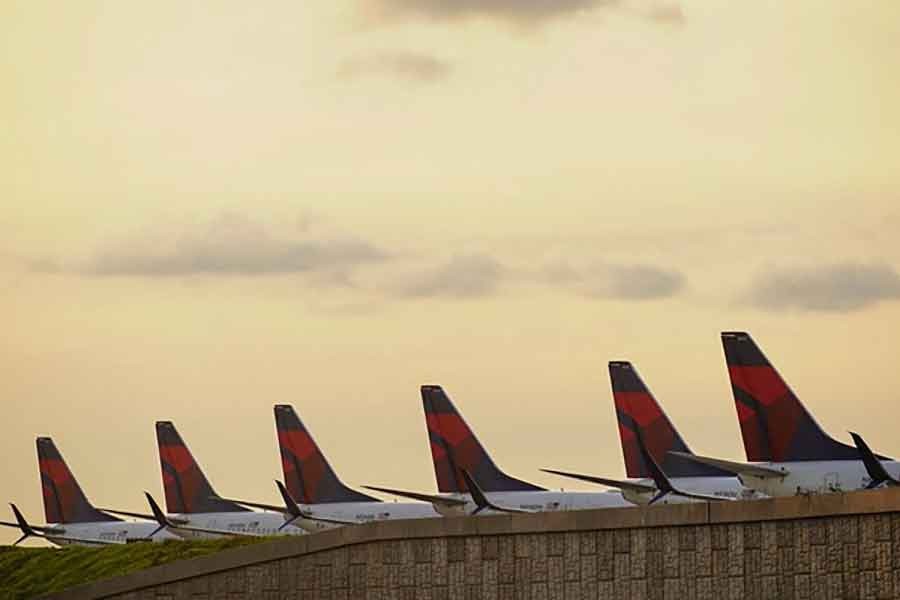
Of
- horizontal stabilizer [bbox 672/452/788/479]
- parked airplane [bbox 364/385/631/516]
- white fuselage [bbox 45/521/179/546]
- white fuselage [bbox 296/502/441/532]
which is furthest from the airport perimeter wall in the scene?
white fuselage [bbox 45/521/179/546]

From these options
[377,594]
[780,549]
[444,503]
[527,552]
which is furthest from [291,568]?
[444,503]

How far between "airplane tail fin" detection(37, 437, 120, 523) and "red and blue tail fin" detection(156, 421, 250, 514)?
512 centimetres

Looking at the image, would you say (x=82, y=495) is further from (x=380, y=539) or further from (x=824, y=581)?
(x=824, y=581)

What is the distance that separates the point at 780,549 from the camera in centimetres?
3847

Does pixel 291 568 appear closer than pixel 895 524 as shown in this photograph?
No

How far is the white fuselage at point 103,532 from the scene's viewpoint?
11933 centimetres

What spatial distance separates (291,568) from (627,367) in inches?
1740

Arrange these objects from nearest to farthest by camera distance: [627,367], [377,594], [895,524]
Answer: [895,524] → [377,594] → [627,367]

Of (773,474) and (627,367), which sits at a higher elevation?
(627,367)

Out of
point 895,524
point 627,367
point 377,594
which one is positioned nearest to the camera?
point 895,524

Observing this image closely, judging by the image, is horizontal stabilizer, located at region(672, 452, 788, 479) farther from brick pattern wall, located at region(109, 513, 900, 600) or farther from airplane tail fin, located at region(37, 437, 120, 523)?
airplane tail fin, located at region(37, 437, 120, 523)

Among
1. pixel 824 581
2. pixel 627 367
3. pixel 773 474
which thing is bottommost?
pixel 824 581

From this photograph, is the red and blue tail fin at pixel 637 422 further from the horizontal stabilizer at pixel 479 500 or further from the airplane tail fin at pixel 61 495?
the airplane tail fin at pixel 61 495

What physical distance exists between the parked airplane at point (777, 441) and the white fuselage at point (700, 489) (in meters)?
3.10
